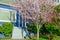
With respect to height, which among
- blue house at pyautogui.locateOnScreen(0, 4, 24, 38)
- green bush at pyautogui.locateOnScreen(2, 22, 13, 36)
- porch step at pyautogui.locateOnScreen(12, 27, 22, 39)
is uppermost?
blue house at pyautogui.locateOnScreen(0, 4, 24, 38)

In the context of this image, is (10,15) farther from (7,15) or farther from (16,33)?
(16,33)

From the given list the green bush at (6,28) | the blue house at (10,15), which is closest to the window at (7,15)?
the blue house at (10,15)

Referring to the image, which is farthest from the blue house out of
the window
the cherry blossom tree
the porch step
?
the cherry blossom tree

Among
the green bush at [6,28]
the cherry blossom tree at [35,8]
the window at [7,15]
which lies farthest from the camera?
the window at [7,15]

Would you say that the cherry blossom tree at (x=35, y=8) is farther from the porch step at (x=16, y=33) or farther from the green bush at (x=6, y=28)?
the porch step at (x=16, y=33)

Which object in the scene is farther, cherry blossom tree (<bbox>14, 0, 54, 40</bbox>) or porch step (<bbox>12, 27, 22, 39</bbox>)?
porch step (<bbox>12, 27, 22, 39</bbox>)

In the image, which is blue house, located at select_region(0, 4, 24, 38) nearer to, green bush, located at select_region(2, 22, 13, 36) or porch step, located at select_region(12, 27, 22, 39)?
porch step, located at select_region(12, 27, 22, 39)

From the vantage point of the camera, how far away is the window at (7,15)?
23.5 meters

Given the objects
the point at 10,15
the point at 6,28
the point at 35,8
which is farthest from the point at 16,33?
the point at 35,8

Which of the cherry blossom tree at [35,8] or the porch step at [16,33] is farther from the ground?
the cherry blossom tree at [35,8]

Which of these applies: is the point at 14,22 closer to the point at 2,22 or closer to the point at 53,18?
the point at 2,22

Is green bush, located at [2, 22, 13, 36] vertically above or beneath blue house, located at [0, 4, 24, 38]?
beneath

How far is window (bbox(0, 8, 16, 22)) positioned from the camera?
77.0 ft

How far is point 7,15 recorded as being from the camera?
24.3 metres
